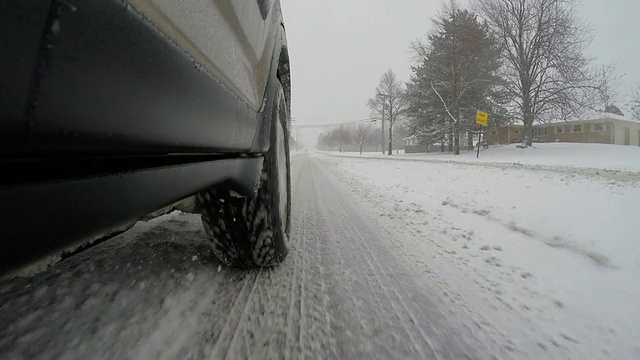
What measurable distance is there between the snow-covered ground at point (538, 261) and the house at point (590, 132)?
39.7m

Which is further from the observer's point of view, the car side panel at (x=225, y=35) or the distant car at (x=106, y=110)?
the car side panel at (x=225, y=35)

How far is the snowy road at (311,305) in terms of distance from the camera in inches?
51.6

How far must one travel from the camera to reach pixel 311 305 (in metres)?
1.71

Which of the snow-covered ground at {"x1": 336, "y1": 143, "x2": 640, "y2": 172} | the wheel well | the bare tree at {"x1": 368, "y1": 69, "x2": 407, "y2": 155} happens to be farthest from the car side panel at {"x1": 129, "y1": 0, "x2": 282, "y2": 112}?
the bare tree at {"x1": 368, "y1": 69, "x2": 407, "y2": 155}

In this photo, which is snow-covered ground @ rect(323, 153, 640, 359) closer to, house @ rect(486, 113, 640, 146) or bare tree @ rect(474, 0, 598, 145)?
bare tree @ rect(474, 0, 598, 145)

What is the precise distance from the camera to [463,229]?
11.6 feet

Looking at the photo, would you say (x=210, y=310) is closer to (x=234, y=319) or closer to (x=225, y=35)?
(x=234, y=319)

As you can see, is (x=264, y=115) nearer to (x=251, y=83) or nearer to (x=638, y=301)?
(x=251, y=83)

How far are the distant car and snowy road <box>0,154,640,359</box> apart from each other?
0.81 m

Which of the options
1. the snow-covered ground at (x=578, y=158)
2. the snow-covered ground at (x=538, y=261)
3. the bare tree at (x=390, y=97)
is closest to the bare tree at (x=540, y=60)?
the snow-covered ground at (x=578, y=158)

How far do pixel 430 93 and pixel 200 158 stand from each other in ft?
92.4

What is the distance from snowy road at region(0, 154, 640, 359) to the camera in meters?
1.31

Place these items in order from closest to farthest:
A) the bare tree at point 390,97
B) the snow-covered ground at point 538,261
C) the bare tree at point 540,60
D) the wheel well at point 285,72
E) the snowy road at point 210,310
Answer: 1. the snowy road at point 210,310
2. the snow-covered ground at point 538,261
3. the wheel well at point 285,72
4. the bare tree at point 540,60
5. the bare tree at point 390,97

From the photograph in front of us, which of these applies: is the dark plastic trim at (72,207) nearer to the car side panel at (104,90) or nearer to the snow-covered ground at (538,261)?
the car side panel at (104,90)
